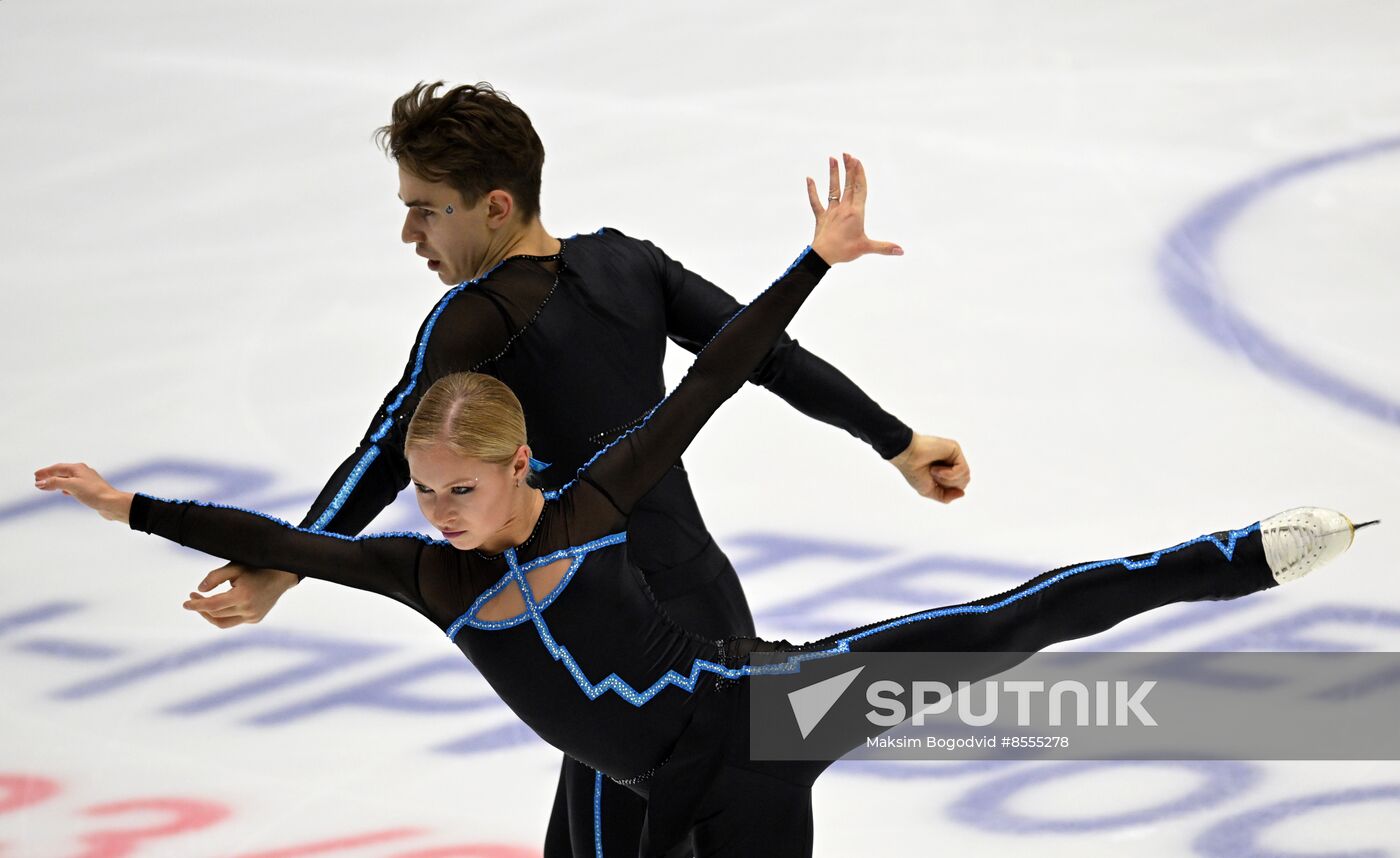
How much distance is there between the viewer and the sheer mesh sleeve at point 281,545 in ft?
9.54

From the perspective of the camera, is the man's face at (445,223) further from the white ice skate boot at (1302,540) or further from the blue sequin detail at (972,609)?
the white ice skate boot at (1302,540)

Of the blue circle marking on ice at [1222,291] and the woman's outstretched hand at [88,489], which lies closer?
the woman's outstretched hand at [88,489]

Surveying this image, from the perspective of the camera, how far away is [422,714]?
186 inches

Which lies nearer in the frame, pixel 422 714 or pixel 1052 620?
pixel 1052 620

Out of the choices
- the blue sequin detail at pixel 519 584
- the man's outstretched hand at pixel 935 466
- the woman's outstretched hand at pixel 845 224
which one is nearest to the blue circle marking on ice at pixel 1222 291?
the man's outstretched hand at pixel 935 466

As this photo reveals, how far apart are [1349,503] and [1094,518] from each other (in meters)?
0.70

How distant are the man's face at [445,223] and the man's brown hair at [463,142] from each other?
2 cm

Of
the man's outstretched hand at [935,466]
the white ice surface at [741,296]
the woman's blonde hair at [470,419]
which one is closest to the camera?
the woman's blonde hair at [470,419]

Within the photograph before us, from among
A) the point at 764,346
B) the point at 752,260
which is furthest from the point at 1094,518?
the point at 764,346

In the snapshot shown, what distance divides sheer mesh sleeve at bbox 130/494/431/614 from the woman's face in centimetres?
15

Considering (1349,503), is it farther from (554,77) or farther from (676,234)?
(554,77)

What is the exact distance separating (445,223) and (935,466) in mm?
1144

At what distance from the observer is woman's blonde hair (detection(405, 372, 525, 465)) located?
2.77m

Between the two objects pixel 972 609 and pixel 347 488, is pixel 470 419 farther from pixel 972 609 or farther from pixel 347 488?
pixel 972 609
